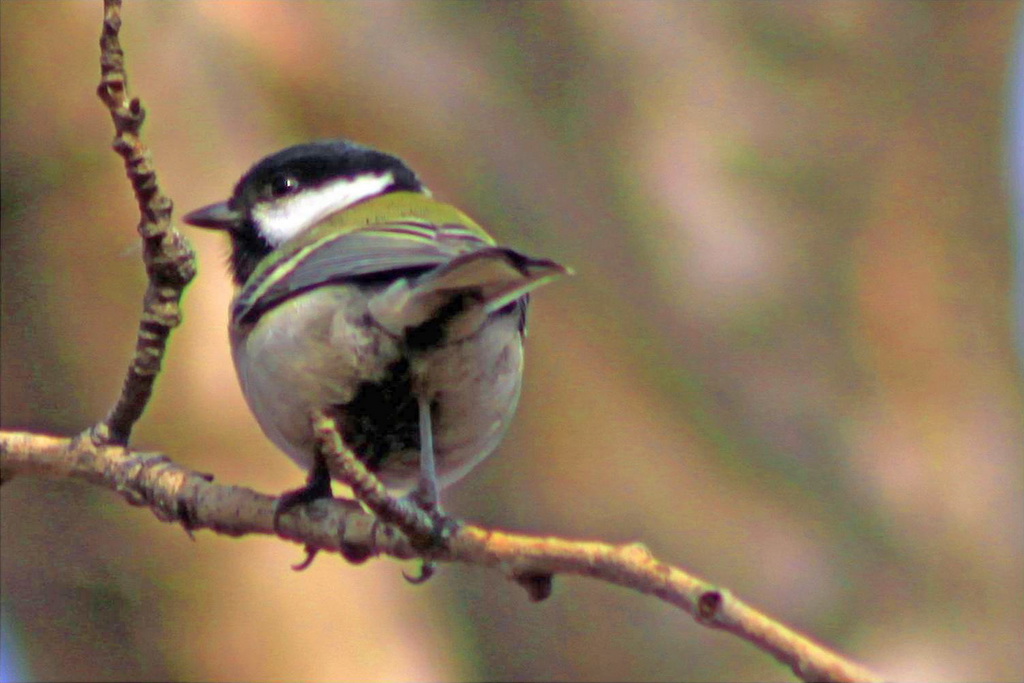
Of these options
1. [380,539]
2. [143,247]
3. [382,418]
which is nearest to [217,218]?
[382,418]

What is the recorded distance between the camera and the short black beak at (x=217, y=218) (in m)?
3.15

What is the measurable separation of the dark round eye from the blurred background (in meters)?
0.64

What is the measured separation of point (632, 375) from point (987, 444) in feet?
5.98

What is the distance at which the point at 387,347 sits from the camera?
236 cm

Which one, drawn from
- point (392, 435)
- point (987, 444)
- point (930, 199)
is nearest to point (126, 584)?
point (392, 435)

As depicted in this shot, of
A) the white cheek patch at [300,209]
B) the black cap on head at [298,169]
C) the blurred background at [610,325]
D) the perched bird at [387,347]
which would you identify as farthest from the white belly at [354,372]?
the blurred background at [610,325]

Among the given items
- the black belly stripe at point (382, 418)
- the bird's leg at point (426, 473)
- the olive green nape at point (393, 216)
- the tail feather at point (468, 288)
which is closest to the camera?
the tail feather at point (468, 288)

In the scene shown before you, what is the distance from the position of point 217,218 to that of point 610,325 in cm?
236

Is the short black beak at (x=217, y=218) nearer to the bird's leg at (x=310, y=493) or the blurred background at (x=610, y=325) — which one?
the blurred background at (x=610, y=325)

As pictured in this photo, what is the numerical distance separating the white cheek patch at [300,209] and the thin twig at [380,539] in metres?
0.97

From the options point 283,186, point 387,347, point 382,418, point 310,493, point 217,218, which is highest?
point 283,186

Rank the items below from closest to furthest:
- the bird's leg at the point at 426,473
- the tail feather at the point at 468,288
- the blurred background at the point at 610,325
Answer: the tail feather at the point at 468,288, the bird's leg at the point at 426,473, the blurred background at the point at 610,325

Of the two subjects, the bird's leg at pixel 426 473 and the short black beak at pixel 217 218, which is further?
the short black beak at pixel 217 218

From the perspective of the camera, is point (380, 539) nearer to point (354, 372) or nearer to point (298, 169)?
point (354, 372)
